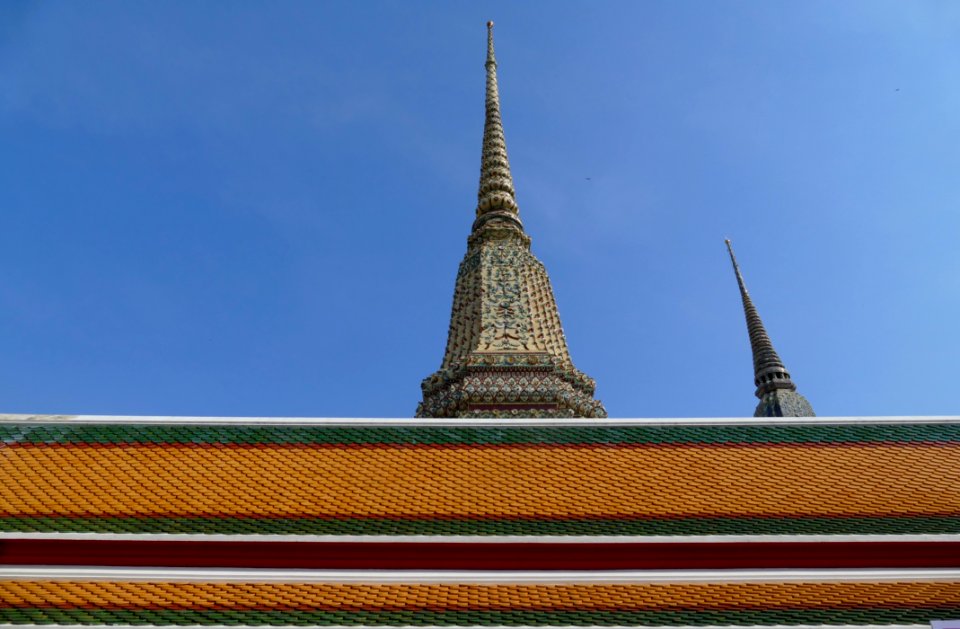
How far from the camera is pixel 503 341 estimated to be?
10.1 metres

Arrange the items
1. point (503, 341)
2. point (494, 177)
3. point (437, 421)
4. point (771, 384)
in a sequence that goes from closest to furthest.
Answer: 1. point (437, 421)
2. point (503, 341)
3. point (494, 177)
4. point (771, 384)

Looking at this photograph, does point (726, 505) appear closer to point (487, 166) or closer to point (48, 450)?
point (48, 450)

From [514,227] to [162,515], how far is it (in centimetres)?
806

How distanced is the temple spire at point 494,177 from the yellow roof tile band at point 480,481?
6.80 meters

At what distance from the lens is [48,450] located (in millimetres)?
6430

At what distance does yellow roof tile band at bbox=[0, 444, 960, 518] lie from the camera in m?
5.78

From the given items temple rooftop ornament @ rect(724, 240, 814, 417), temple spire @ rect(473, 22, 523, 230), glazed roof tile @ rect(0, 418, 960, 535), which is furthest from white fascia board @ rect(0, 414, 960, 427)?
temple rooftop ornament @ rect(724, 240, 814, 417)

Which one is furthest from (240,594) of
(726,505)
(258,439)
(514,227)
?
(514,227)

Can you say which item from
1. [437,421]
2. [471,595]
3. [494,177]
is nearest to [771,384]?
[494,177]

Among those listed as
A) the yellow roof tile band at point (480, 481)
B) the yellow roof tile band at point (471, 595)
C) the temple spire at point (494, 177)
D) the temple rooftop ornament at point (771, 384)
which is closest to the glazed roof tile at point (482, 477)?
the yellow roof tile band at point (480, 481)

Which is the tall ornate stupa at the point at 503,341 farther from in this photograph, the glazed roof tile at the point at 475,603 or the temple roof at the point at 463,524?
the glazed roof tile at the point at 475,603

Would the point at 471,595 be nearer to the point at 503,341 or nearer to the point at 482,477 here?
the point at 482,477

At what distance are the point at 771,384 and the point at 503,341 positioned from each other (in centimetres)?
865

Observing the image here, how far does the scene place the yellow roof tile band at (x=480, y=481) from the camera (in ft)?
19.0
